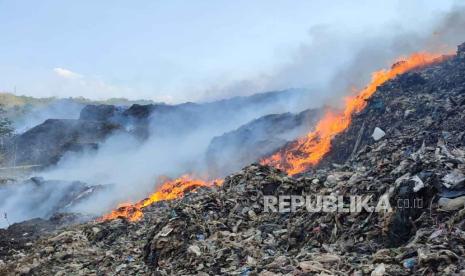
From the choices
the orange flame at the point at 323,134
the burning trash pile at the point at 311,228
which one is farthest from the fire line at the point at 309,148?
the burning trash pile at the point at 311,228

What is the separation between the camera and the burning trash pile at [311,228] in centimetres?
597

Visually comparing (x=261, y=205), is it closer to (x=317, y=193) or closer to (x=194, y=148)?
(x=317, y=193)

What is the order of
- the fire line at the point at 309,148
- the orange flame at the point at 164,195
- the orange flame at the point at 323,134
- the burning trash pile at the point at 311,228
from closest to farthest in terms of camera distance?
1. the burning trash pile at the point at 311,228
2. the orange flame at the point at 164,195
3. the fire line at the point at 309,148
4. the orange flame at the point at 323,134

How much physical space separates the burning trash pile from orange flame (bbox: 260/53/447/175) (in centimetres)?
379

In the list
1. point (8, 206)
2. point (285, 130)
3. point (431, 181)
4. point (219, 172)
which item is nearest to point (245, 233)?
point (431, 181)

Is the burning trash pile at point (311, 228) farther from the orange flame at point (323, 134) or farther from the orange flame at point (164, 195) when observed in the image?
the orange flame at point (323, 134)

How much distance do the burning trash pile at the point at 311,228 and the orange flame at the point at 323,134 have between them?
3793mm

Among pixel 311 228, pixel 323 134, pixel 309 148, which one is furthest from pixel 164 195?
pixel 311 228

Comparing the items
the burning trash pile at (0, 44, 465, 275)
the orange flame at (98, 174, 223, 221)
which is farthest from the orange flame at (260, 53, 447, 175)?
the burning trash pile at (0, 44, 465, 275)

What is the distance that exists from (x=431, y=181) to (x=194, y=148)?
24.9 m

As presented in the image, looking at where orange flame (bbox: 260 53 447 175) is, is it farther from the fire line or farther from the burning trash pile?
the burning trash pile

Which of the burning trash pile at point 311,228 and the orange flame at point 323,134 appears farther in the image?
the orange flame at point 323,134

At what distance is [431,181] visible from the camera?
683 cm

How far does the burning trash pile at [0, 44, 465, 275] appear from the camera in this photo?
597 cm
